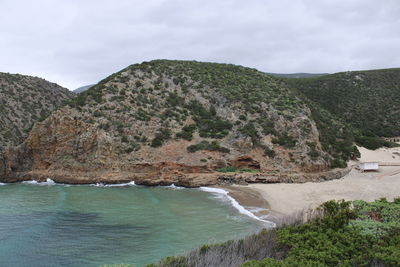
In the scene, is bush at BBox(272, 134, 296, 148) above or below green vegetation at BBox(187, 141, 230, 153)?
above

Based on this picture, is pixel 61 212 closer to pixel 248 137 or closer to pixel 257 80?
pixel 248 137

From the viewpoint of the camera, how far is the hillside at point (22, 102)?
4319 cm

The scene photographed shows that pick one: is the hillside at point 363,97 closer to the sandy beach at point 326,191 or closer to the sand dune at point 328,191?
the sandy beach at point 326,191

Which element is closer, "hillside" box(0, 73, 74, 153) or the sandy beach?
the sandy beach

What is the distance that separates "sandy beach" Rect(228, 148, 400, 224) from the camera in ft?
55.3

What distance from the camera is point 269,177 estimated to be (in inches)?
945

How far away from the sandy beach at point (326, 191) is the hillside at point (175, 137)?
2986mm

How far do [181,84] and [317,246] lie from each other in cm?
3165

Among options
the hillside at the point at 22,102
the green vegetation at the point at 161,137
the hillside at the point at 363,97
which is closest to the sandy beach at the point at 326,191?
the green vegetation at the point at 161,137

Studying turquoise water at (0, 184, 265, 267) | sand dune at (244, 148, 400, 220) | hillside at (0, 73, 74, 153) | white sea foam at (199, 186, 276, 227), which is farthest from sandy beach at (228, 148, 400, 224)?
hillside at (0, 73, 74, 153)

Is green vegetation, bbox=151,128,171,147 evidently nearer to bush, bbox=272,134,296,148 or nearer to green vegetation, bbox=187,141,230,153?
green vegetation, bbox=187,141,230,153

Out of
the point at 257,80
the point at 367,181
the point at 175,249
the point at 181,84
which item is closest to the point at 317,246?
the point at 175,249

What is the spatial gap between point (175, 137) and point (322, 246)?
22.7 meters

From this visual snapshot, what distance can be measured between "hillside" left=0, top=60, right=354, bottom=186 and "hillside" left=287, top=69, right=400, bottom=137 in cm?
1645
